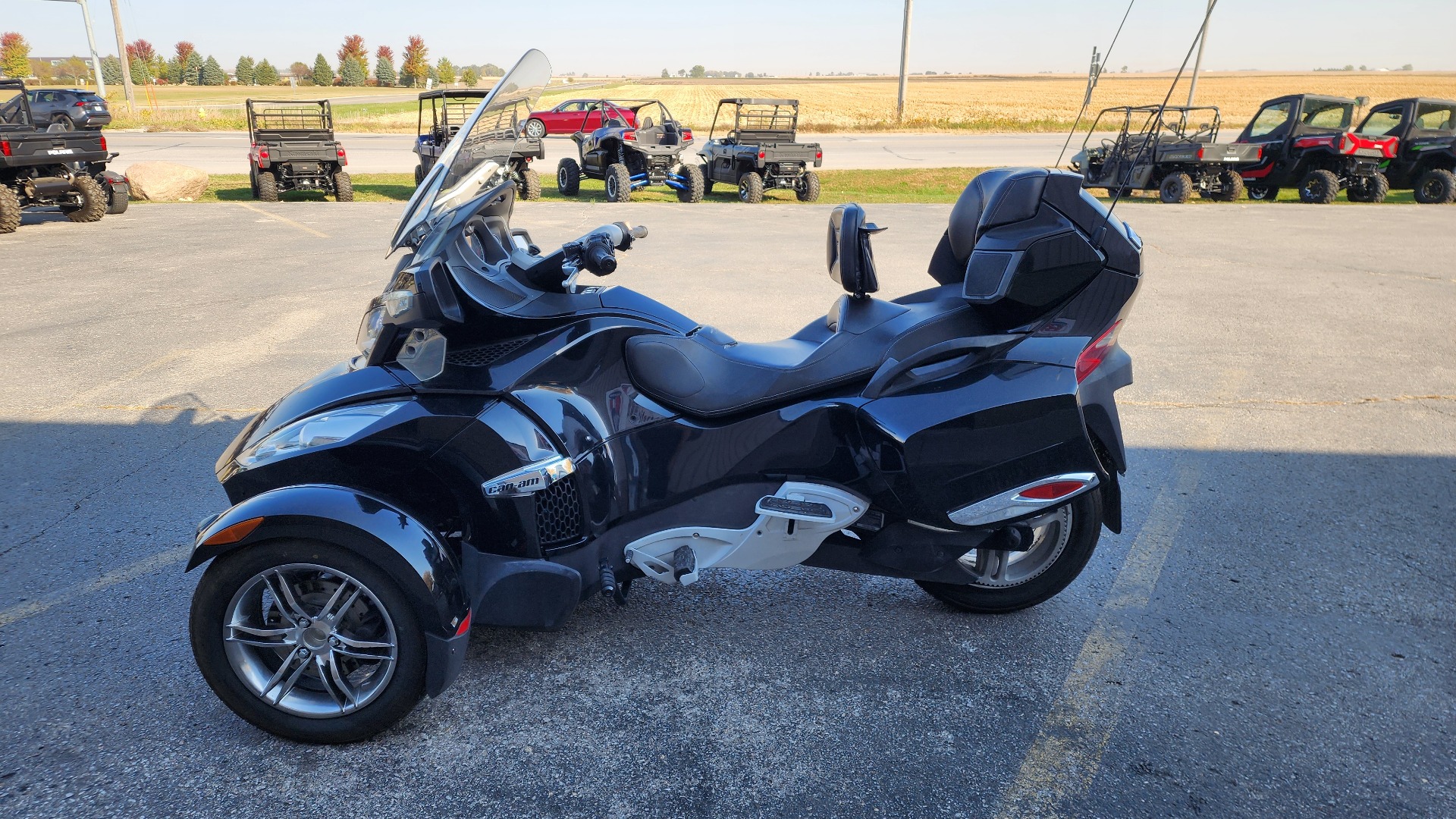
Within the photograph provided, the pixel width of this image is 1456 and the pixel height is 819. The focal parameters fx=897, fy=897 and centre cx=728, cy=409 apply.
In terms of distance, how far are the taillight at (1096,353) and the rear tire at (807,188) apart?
1379 cm

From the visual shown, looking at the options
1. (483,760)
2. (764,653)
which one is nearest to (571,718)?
(483,760)

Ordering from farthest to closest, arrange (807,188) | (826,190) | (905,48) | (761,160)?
(905,48), (826,190), (807,188), (761,160)

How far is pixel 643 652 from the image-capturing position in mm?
3037

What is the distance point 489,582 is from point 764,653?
3.17 feet

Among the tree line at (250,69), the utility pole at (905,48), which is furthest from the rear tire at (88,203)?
the tree line at (250,69)

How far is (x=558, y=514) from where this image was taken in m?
2.71

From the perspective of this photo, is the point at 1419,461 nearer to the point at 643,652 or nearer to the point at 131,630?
the point at 643,652

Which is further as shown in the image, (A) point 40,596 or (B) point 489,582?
(A) point 40,596

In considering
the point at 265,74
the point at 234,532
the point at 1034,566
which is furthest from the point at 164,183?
the point at 265,74

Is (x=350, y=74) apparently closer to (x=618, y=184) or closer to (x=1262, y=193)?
(x=618, y=184)

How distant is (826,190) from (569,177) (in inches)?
200

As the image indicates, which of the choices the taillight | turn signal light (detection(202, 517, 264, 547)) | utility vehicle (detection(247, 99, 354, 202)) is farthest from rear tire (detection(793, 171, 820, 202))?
turn signal light (detection(202, 517, 264, 547))

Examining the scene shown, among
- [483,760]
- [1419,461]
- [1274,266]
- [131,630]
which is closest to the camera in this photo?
[483,760]

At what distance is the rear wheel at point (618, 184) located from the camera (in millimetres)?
15273
